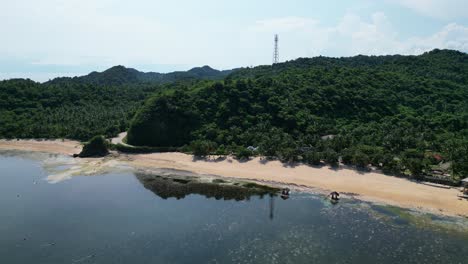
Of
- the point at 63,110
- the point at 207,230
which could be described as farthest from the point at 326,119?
the point at 63,110

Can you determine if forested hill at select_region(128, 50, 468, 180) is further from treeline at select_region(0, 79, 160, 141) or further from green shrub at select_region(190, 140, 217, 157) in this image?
treeline at select_region(0, 79, 160, 141)

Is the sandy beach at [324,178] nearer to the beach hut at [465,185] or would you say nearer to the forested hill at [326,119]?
the beach hut at [465,185]

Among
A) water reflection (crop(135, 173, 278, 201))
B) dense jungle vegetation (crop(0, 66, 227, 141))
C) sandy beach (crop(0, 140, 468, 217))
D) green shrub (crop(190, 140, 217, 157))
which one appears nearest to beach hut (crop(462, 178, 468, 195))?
sandy beach (crop(0, 140, 468, 217))

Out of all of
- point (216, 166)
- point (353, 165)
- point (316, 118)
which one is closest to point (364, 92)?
point (316, 118)

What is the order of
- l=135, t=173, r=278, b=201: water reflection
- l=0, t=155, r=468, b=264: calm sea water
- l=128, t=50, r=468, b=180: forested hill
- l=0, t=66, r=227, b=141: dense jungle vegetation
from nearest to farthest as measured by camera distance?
l=0, t=155, r=468, b=264: calm sea water → l=135, t=173, r=278, b=201: water reflection → l=128, t=50, r=468, b=180: forested hill → l=0, t=66, r=227, b=141: dense jungle vegetation

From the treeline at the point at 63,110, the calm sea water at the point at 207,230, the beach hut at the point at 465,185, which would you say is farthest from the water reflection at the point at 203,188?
the treeline at the point at 63,110
